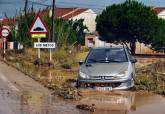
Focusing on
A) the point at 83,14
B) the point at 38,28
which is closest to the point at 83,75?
the point at 38,28

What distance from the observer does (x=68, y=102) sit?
1490 cm

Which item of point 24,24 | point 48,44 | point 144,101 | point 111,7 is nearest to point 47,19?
point 24,24

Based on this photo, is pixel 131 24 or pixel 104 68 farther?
pixel 131 24

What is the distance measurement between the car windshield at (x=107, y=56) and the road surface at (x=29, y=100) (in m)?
2.04

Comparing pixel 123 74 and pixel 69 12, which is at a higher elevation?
pixel 69 12

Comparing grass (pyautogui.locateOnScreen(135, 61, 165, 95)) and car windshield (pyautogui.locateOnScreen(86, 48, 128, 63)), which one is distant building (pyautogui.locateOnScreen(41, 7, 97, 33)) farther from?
car windshield (pyautogui.locateOnScreen(86, 48, 128, 63))

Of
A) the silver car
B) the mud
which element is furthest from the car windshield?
the mud

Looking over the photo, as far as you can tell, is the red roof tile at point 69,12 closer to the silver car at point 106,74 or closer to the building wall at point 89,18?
the building wall at point 89,18

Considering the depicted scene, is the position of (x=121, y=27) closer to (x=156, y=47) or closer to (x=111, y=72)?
(x=156, y=47)

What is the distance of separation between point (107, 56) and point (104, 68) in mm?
1357

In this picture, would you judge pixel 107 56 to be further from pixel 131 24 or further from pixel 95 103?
pixel 131 24

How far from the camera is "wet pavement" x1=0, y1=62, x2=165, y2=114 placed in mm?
13266

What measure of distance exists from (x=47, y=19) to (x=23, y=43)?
4.15 m

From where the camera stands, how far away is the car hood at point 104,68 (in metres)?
18.2
